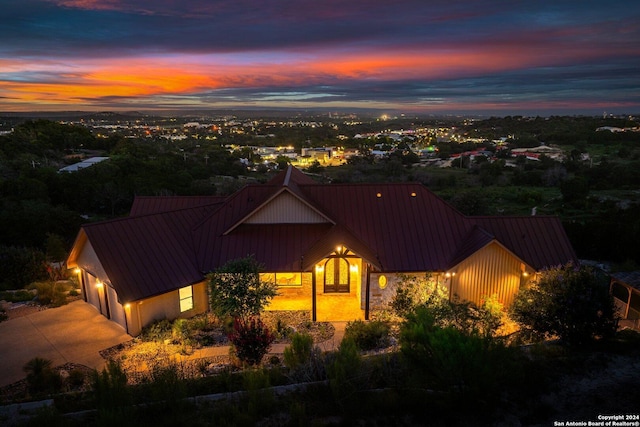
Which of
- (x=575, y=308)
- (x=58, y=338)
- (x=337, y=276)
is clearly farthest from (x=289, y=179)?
(x=575, y=308)

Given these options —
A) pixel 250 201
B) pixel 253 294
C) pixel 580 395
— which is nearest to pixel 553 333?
pixel 580 395

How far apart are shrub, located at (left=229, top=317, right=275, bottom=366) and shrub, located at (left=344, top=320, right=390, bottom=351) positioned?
3.30 m

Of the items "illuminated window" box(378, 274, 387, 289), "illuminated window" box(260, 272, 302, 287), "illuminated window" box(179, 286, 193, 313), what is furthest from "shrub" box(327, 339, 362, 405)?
"illuminated window" box(260, 272, 302, 287)

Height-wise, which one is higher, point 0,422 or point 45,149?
point 45,149

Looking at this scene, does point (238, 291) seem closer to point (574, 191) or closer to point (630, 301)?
point (630, 301)

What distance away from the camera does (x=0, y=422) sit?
9391mm

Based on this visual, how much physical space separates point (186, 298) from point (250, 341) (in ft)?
18.2

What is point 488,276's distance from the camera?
1695 centimetres

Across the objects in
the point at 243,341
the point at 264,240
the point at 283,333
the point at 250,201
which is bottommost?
the point at 283,333

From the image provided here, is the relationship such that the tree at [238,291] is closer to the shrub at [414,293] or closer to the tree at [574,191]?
the shrub at [414,293]

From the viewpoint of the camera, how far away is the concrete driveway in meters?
13.6

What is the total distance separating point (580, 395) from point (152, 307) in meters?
13.7

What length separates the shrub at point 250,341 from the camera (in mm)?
12227

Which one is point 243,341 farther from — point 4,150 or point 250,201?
point 4,150
